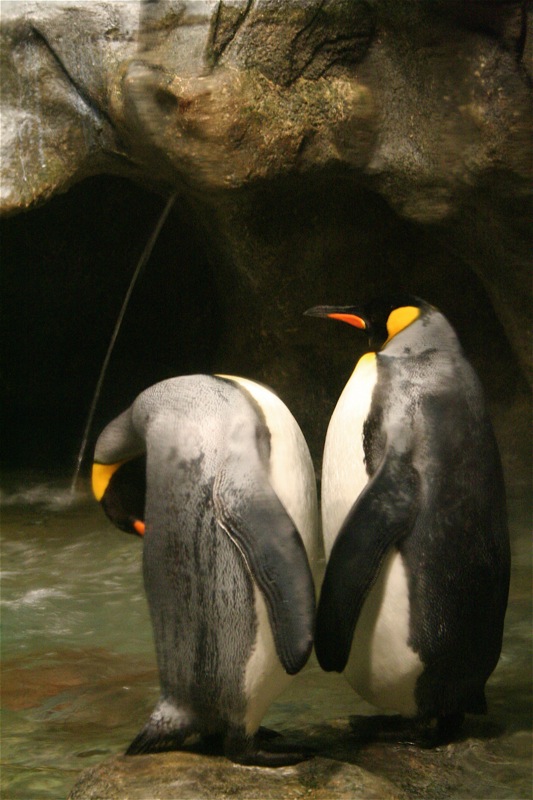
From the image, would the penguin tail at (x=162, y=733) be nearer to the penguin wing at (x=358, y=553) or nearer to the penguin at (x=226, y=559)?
the penguin at (x=226, y=559)

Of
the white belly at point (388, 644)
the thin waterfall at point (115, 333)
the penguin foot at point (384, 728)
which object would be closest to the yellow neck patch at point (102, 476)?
the white belly at point (388, 644)

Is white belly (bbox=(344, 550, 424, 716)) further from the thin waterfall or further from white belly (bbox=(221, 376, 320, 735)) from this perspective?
the thin waterfall

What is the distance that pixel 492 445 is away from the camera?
169 cm

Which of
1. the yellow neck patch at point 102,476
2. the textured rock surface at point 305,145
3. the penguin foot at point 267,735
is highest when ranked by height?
the textured rock surface at point 305,145

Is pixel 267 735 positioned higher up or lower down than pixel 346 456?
lower down

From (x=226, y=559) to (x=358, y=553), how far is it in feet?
0.76

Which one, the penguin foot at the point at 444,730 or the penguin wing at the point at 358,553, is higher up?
the penguin wing at the point at 358,553

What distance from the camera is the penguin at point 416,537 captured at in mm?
1585

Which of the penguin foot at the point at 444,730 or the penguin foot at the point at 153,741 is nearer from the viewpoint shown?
the penguin foot at the point at 153,741

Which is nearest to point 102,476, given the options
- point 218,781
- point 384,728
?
point 218,781

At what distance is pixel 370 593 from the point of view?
5.31ft

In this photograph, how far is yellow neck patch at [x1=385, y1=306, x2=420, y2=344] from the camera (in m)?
1.78

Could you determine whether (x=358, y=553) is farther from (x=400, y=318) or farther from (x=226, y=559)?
(x=400, y=318)

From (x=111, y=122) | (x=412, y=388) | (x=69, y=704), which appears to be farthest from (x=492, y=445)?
(x=111, y=122)
